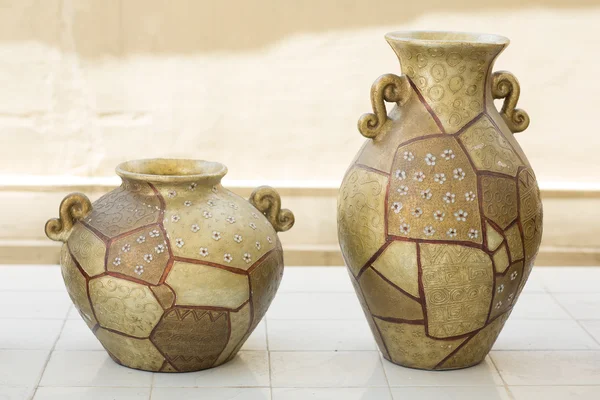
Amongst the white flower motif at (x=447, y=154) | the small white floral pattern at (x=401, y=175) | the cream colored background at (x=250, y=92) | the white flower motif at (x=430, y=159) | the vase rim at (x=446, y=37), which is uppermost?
the vase rim at (x=446, y=37)

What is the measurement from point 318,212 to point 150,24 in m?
1.00

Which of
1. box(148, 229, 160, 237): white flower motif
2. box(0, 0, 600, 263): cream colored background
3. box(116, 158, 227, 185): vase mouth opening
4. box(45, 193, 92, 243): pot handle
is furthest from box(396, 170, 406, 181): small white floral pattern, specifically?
box(0, 0, 600, 263): cream colored background

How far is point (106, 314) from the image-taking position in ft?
8.18

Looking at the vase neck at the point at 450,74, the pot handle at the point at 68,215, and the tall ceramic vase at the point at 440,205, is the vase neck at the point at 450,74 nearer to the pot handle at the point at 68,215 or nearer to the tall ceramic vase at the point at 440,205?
the tall ceramic vase at the point at 440,205

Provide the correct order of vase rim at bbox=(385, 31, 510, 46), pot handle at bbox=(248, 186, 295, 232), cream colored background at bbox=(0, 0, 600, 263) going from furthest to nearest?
cream colored background at bbox=(0, 0, 600, 263), pot handle at bbox=(248, 186, 295, 232), vase rim at bbox=(385, 31, 510, 46)

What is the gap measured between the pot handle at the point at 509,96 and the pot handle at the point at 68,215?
109 cm

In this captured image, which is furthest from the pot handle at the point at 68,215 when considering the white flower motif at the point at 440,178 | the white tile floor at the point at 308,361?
the white flower motif at the point at 440,178

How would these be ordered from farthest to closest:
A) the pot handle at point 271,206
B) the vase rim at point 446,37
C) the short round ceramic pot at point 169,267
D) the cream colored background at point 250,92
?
the cream colored background at point 250,92
the pot handle at point 271,206
the vase rim at point 446,37
the short round ceramic pot at point 169,267

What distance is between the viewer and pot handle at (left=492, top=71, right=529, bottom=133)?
2.65m

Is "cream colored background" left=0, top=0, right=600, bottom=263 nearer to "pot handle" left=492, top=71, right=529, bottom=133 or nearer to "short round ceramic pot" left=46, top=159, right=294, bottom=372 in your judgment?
"pot handle" left=492, top=71, right=529, bottom=133

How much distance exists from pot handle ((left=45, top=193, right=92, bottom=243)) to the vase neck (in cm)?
88

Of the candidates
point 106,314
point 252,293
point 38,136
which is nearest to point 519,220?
point 252,293

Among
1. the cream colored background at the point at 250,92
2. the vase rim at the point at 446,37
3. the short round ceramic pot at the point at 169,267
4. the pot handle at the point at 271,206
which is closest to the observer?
the short round ceramic pot at the point at 169,267

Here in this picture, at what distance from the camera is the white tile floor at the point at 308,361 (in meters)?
2.53
